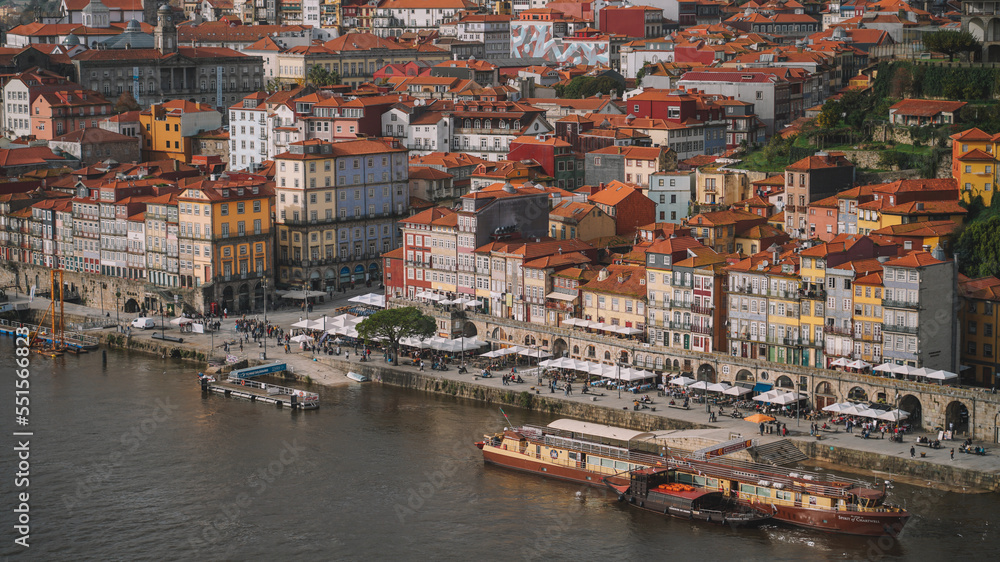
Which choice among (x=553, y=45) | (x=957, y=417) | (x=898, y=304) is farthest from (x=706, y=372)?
(x=553, y=45)

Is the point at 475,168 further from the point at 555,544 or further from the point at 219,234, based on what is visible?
the point at 555,544

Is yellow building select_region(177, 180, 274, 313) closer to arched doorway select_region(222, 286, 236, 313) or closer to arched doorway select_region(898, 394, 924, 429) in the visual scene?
arched doorway select_region(222, 286, 236, 313)

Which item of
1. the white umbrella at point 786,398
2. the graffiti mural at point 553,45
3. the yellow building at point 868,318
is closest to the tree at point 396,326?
the white umbrella at point 786,398

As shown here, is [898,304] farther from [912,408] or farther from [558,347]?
[558,347]

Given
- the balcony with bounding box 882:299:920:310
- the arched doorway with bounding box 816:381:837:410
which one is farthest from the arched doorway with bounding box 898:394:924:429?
the balcony with bounding box 882:299:920:310

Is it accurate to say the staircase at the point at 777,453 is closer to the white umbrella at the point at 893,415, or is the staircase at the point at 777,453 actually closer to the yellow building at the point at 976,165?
the white umbrella at the point at 893,415

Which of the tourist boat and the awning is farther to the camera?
the awning
